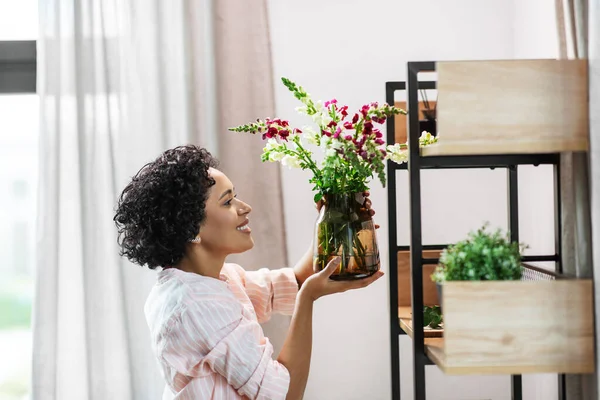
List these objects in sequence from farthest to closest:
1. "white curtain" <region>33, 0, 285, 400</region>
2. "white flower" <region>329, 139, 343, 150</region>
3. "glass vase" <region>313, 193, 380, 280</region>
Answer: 1. "white curtain" <region>33, 0, 285, 400</region>
2. "glass vase" <region>313, 193, 380, 280</region>
3. "white flower" <region>329, 139, 343, 150</region>

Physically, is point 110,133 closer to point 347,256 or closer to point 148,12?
point 148,12

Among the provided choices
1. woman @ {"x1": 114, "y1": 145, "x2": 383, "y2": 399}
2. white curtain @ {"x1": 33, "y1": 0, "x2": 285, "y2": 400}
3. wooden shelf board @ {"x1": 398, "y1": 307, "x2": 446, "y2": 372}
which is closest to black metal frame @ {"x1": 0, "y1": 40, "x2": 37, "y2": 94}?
white curtain @ {"x1": 33, "y1": 0, "x2": 285, "y2": 400}

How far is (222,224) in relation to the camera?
161cm

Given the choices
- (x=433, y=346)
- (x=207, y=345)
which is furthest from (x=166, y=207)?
(x=433, y=346)

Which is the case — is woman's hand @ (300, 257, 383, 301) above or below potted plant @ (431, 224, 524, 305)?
below

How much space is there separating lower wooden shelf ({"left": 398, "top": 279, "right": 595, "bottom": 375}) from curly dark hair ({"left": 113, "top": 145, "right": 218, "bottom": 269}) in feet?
2.26

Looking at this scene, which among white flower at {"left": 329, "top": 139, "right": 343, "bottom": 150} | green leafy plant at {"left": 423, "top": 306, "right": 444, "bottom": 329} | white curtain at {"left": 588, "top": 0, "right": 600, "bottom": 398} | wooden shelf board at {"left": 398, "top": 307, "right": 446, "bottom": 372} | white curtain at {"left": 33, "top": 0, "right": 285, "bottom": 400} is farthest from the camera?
white curtain at {"left": 33, "top": 0, "right": 285, "bottom": 400}

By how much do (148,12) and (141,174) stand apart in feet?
2.86

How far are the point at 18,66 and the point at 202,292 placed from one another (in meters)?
1.38

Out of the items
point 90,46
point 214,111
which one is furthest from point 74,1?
point 214,111

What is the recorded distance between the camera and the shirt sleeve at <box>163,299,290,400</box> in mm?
1478

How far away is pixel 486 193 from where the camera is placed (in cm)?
232

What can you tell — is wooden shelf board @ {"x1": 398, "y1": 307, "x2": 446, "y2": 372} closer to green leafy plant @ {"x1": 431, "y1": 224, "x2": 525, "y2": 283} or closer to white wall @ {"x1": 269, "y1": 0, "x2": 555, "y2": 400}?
green leafy plant @ {"x1": 431, "y1": 224, "x2": 525, "y2": 283}

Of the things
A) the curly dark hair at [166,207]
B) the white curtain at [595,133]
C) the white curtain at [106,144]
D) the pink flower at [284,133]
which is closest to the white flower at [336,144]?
the pink flower at [284,133]
